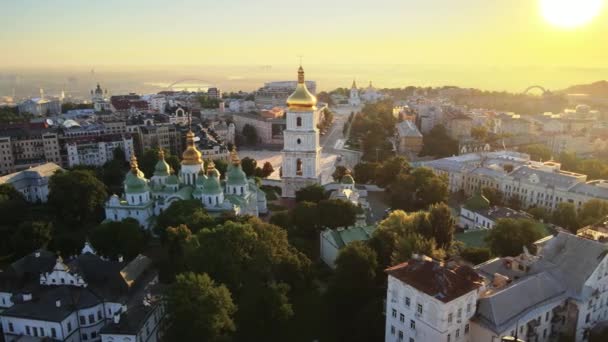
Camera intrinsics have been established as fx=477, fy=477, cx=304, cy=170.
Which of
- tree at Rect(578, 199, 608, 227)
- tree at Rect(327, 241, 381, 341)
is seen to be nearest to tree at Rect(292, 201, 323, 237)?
tree at Rect(327, 241, 381, 341)

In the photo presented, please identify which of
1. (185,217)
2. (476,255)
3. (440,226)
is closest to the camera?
(476,255)

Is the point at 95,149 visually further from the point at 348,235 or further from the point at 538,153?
the point at 538,153

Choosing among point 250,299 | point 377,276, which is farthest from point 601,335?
point 250,299

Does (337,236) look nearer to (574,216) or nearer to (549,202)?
(574,216)

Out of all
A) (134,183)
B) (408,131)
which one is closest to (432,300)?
(134,183)

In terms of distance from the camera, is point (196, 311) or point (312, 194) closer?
point (196, 311)

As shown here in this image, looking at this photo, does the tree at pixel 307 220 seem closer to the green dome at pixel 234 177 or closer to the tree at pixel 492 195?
the green dome at pixel 234 177
